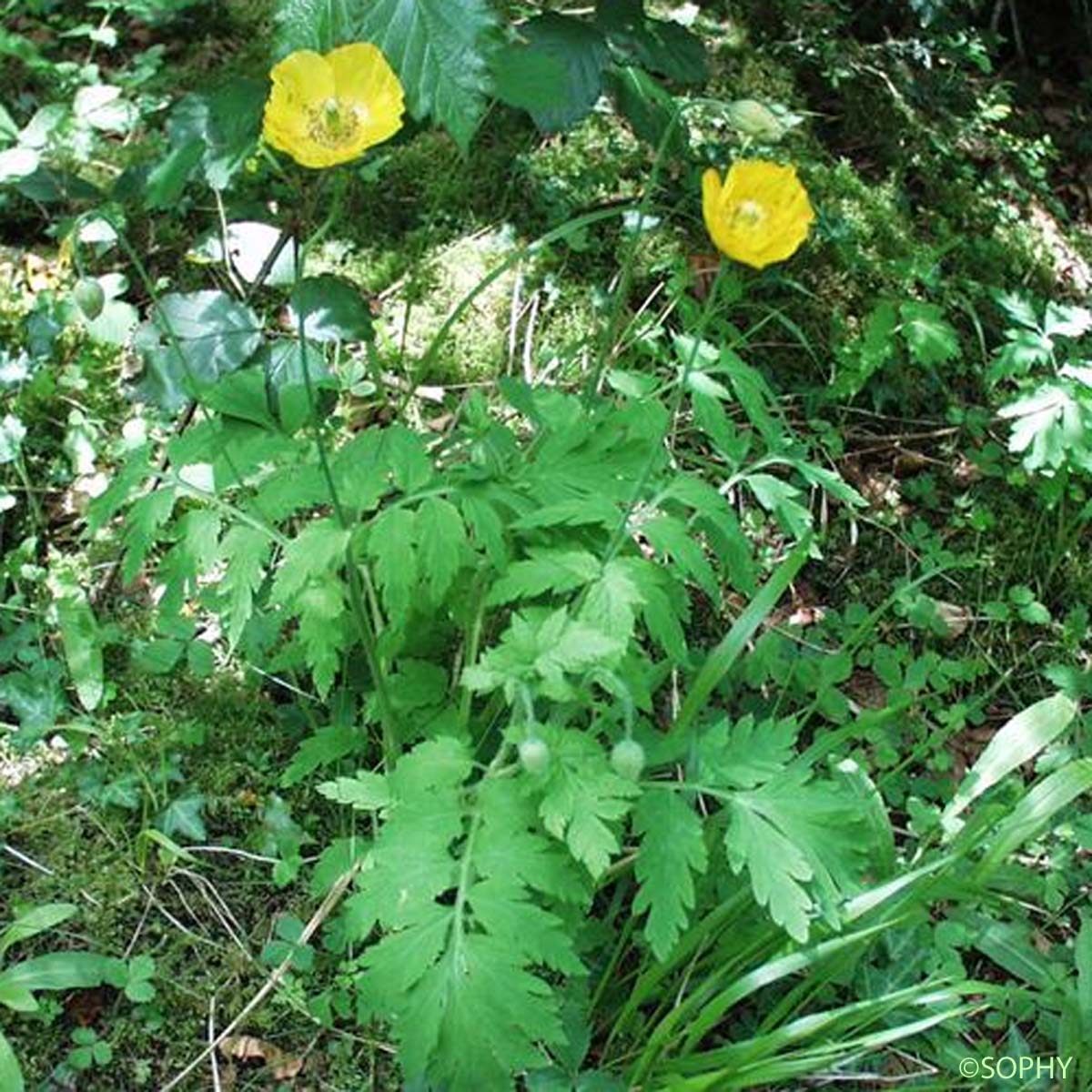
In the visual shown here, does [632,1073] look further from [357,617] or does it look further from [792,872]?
[357,617]

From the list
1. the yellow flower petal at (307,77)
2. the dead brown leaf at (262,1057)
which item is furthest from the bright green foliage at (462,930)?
the yellow flower petal at (307,77)

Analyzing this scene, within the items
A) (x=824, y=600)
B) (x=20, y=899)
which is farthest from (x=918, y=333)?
(x=20, y=899)

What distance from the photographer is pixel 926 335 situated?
2.46 meters

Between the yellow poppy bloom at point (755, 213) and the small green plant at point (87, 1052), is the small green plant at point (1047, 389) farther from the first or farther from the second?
the small green plant at point (87, 1052)

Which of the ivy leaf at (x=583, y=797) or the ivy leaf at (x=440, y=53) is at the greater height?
the ivy leaf at (x=440, y=53)

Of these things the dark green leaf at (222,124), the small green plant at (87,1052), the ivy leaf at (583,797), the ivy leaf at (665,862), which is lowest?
the small green plant at (87,1052)

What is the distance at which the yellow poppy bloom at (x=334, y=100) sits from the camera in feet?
4.91

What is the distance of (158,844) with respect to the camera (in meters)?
1.93

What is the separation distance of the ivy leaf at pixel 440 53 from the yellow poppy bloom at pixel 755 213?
29cm

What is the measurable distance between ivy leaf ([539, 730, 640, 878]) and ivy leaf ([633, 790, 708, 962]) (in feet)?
0.25

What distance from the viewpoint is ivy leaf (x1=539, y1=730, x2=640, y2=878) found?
1.49 m

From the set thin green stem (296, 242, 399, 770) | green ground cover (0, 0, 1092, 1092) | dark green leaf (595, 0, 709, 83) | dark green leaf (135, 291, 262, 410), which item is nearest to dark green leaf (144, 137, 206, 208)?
green ground cover (0, 0, 1092, 1092)

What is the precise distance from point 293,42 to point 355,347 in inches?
38.3

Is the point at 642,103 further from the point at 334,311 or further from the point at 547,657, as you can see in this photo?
the point at 547,657
